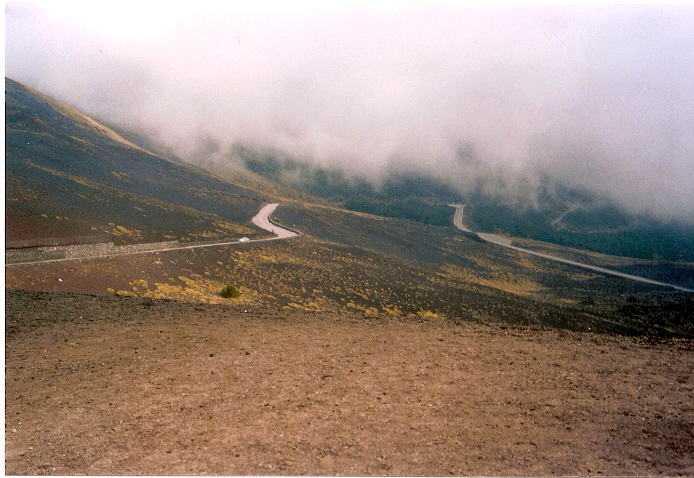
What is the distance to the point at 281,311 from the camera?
16359mm

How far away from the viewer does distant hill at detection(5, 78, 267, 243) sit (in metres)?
33.0

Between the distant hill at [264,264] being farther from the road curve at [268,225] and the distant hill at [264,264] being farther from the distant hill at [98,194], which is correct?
the road curve at [268,225]

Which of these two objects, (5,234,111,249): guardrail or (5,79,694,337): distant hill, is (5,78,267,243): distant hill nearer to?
(5,79,694,337): distant hill

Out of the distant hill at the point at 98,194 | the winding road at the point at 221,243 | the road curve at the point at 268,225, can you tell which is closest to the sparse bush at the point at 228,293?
the winding road at the point at 221,243

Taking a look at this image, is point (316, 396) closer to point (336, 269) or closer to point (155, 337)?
point (155, 337)

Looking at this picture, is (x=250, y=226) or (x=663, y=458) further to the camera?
(x=250, y=226)

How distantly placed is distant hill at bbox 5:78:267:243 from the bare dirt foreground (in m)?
19.3

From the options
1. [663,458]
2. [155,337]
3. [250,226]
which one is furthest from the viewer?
[250,226]

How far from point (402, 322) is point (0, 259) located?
10.1 m

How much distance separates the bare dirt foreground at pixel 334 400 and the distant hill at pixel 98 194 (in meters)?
19.3

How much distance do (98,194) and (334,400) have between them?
153 feet

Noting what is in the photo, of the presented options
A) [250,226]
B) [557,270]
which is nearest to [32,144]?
[250,226]

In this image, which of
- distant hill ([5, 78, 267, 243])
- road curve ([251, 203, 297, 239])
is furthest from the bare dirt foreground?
road curve ([251, 203, 297, 239])

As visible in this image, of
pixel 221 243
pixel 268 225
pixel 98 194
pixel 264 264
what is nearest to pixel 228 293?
pixel 264 264
